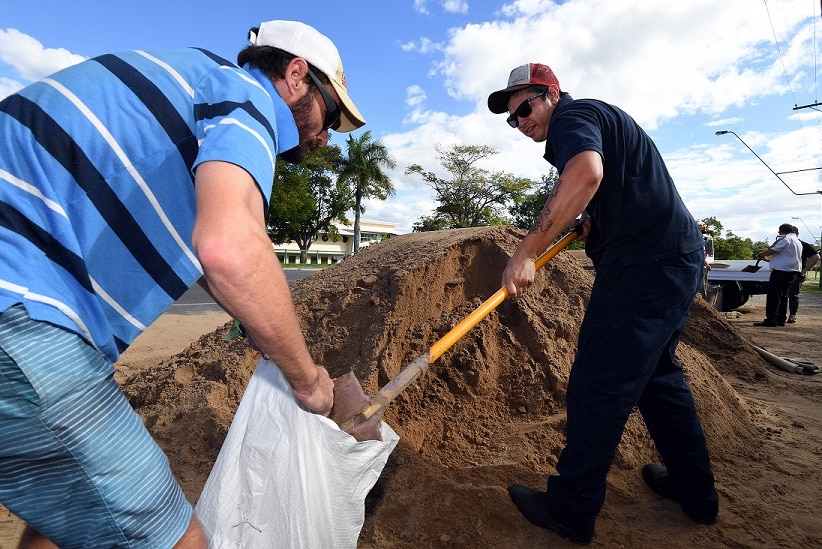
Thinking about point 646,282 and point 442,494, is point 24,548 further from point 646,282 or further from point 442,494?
point 646,282

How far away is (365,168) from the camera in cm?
3231

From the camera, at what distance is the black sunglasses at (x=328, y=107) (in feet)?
4.97

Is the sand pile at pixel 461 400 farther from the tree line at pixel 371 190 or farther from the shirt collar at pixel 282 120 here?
the tree line at pixel 371 190

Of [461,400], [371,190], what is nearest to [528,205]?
[371,190]

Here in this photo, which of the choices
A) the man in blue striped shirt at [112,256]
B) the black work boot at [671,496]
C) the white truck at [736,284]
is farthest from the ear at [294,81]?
the white truck at [736,284]

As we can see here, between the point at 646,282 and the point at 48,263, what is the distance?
2.15 meters

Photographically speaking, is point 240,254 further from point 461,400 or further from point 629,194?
point 461,400

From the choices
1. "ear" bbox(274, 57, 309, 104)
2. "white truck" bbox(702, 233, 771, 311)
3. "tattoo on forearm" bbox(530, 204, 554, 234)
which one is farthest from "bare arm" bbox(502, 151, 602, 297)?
"white truck" bbox(702, 233, 771, 311)

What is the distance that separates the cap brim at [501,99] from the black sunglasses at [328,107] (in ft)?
3.75

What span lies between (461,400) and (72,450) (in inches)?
100

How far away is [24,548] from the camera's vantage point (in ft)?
4.58

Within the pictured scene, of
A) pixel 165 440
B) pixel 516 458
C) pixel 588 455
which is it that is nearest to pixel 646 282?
pixel 588 455

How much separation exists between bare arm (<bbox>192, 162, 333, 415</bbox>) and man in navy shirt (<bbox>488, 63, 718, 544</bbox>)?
136 centimetres

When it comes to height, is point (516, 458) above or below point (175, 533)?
below
